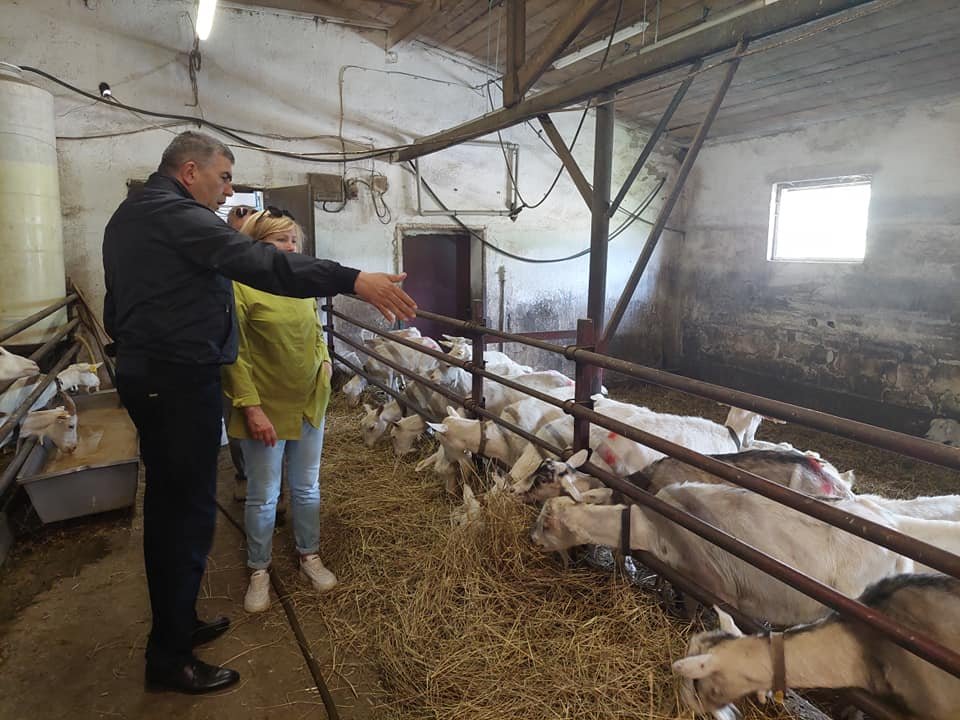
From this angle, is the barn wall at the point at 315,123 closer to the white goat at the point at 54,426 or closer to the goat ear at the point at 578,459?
the white goat at the point at 54,426

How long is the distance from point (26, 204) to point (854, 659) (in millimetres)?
6111

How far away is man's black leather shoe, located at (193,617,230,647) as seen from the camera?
7.72 feet

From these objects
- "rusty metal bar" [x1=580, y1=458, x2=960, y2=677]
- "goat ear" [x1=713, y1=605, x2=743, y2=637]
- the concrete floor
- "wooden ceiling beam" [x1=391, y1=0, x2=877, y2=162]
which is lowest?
the concrete floor

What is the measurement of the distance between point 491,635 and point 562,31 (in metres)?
3.14

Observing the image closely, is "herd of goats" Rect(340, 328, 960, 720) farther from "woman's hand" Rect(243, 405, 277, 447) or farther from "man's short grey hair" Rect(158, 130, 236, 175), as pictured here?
"man's short grey hair" Rect(158, 130, 236, 175)

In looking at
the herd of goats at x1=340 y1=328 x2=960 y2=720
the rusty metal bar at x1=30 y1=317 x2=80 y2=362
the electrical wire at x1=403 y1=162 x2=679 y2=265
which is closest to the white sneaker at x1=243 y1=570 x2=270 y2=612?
the herd of goats at x1=340 y1=328 x2=960 y2=720

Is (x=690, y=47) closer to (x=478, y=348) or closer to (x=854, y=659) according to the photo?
(x=478, y=348)

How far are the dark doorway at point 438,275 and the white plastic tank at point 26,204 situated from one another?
12.4ft

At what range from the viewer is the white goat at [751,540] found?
1949 mm

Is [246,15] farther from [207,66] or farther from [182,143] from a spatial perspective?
[182,143]

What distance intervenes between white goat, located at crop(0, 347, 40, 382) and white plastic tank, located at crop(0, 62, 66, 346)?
1329mm

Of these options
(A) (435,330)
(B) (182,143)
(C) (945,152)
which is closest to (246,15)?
(A) (435,330)

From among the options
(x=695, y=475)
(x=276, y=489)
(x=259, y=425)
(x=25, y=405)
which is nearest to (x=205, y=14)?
(x=25, y=405)

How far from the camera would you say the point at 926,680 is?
1.43 m
